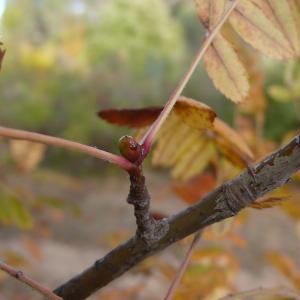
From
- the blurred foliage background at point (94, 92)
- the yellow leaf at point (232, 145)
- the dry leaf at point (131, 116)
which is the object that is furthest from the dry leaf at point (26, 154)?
the blurred foliage background at point (94, 92)

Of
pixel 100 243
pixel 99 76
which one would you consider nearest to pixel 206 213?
pixel 100 243

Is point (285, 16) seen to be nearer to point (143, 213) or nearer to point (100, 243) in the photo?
point (143, 213)

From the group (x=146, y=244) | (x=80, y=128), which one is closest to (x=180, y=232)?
(x=146, y=244)

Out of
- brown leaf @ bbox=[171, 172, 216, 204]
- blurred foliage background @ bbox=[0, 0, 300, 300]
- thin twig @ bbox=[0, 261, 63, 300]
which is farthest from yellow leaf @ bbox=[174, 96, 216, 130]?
blurred foliage background @ bbox=[0, 0, 300, 300]

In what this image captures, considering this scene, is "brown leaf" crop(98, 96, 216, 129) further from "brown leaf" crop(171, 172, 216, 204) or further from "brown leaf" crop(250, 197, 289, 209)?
"brown leaf" crop(171, 172, 216, 204)

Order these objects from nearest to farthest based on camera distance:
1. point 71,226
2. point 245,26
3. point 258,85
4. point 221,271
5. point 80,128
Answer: point 245,26 < point 258,85 < point 221,271 < point 71,226 < point 80,128

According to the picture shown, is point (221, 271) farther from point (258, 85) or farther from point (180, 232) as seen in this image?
point (180, 232)

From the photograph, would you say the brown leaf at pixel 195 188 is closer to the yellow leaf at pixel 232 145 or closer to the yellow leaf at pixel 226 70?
the yellow leaf at pixel 232 145
